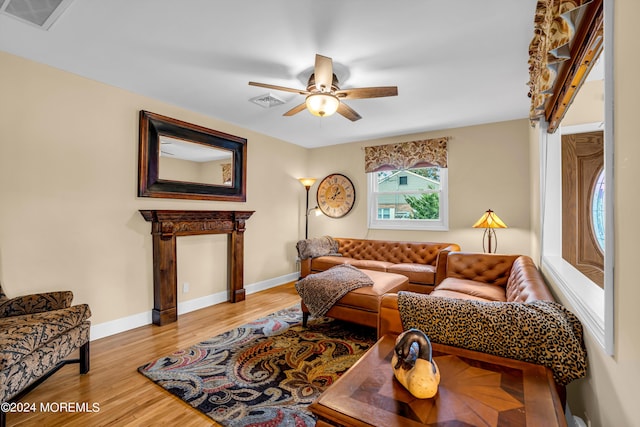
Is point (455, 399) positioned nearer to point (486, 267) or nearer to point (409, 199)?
point (486, 267)

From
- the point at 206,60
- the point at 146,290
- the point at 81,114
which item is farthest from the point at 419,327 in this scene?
the point at 81,114

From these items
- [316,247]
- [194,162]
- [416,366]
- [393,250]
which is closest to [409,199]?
[393,250]

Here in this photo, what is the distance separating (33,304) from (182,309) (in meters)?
1.69

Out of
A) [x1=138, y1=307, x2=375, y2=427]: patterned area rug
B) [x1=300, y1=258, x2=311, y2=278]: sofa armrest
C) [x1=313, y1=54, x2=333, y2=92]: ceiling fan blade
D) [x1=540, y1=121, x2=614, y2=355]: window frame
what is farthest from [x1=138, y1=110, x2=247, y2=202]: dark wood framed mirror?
[x1=540, y1=121, x2=614, y2=355]: window frame

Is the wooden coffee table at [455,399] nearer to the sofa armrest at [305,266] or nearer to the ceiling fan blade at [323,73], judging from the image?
the ceiling fan blade at [323,73]

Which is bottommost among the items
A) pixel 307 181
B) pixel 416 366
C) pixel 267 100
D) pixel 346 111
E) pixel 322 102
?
pixel 416 366

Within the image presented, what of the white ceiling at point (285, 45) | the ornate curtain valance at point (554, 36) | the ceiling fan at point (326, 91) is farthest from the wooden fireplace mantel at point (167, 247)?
the ornate curtain valance at point (554, 36)

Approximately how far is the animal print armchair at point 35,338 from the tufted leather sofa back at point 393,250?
3.74m

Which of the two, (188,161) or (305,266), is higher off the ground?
(188,161)

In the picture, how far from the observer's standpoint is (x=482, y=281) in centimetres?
339

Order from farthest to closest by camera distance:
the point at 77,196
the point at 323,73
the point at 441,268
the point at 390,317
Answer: the point at 441,268, the point at 77,196, the point at 323,73, the point at 390,317

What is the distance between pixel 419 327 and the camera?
4.97 ft

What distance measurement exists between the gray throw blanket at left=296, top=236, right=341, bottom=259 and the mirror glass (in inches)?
62.4

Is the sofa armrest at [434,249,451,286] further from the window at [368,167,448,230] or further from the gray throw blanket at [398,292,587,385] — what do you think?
the gray throw blanket at [398,292,587,385]
